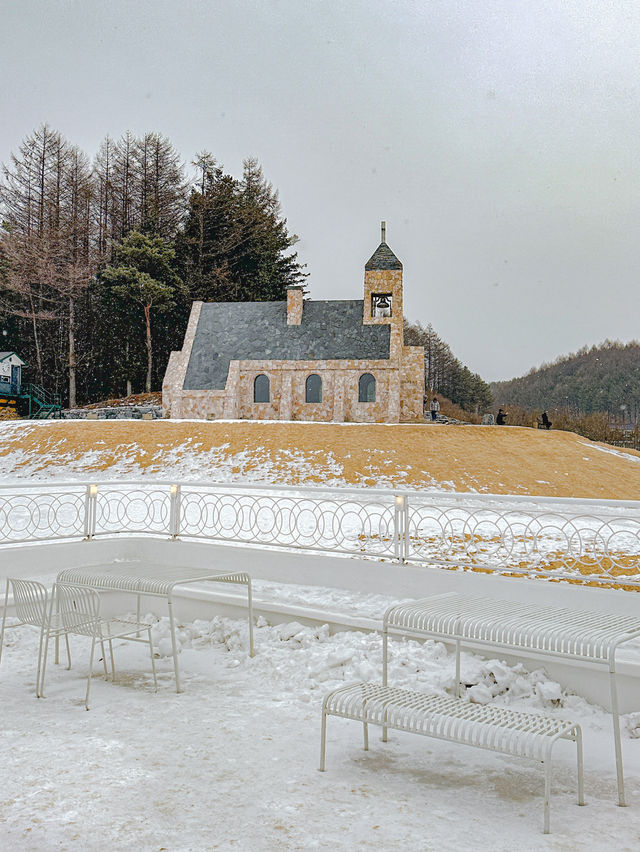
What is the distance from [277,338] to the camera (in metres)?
28.1

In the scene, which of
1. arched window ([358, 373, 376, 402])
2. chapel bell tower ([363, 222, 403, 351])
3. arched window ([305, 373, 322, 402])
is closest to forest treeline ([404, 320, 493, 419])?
chapel bell tower ([363, 222, 403, 351])

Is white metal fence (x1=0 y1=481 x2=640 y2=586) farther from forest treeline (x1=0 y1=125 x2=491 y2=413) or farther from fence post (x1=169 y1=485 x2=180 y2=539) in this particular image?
forest treeline (x1=0 y1=125 x2=491 y2=413)

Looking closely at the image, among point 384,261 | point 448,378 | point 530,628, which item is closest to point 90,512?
point 530,628

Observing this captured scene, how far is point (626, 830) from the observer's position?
2947 millimetres

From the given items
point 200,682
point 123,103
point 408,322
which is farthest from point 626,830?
point 408,322

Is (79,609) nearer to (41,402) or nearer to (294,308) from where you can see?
(294,308)

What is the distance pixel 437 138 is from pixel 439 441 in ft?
59.7

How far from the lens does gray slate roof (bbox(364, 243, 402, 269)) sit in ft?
93.3

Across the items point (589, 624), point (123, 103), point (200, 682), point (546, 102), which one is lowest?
point (200, 682)

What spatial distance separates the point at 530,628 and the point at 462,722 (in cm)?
79

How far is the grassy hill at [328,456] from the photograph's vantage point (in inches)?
703

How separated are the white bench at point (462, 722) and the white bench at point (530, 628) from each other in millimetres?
366

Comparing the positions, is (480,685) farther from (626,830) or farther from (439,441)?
(439,441)

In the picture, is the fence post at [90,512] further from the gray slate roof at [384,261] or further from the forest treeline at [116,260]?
the forest treeline at [116,260]
